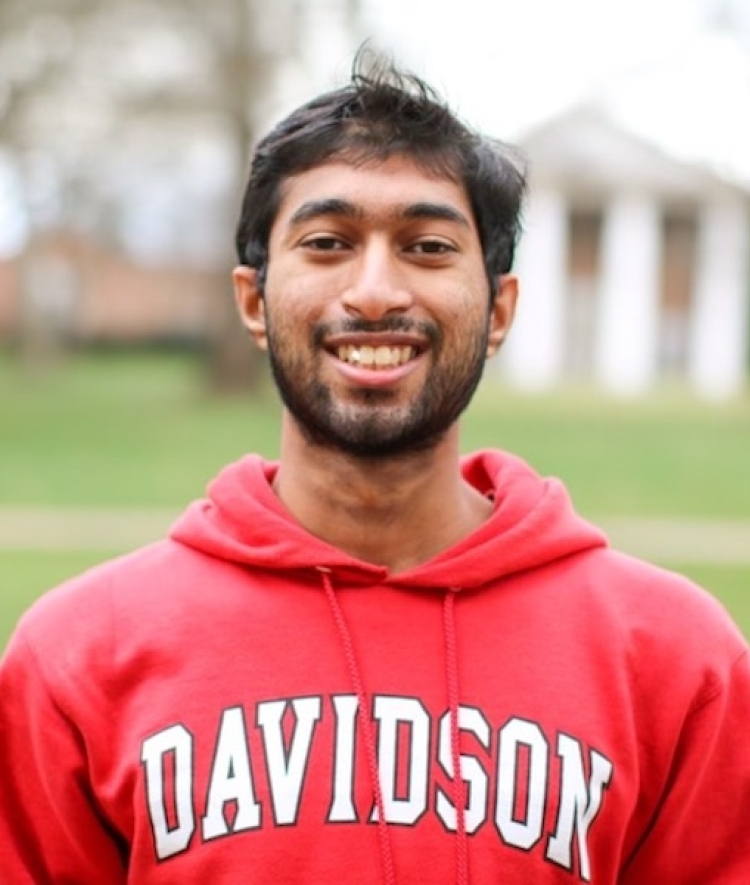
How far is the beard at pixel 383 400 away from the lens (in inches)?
92.4

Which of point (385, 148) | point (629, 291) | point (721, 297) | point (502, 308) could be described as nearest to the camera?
point (385, 148)

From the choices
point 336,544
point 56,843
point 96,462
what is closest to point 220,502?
point 336,544

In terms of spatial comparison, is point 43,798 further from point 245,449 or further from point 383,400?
point 245,449

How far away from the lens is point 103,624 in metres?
2.38

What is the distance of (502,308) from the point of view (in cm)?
257

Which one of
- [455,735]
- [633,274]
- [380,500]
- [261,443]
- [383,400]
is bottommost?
[261,443]

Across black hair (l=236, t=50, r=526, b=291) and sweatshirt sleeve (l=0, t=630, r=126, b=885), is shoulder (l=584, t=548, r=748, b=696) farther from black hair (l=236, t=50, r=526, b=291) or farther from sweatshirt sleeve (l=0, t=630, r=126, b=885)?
sweatshirt sleeve (l=0, t=630, r=126, b=885)

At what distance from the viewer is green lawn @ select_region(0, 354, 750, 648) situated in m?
14.1

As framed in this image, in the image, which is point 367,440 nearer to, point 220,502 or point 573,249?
point 220,502

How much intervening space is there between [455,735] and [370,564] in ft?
0.93

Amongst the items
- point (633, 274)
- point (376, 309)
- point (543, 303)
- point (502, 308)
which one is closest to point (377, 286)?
point (376, 309)

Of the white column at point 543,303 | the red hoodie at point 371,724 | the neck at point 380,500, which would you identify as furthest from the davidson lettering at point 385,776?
the white column at point 543,303

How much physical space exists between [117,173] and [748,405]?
43.9ft

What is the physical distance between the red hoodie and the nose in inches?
13.8
